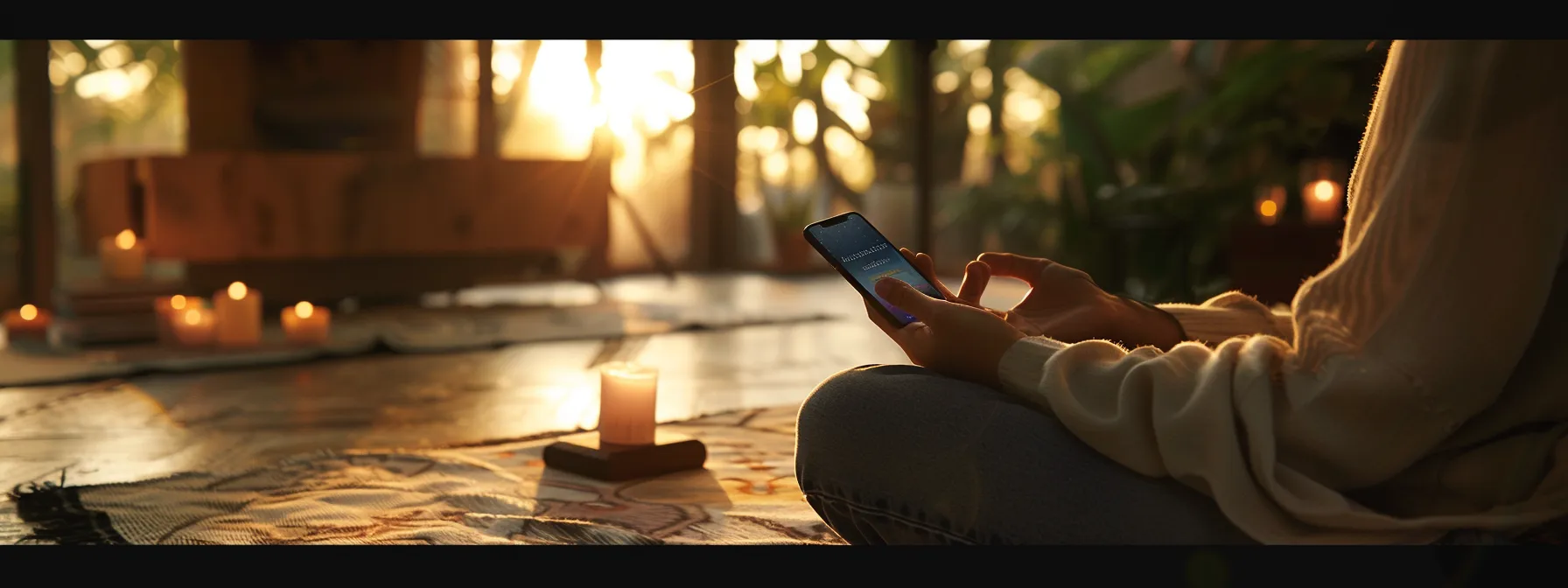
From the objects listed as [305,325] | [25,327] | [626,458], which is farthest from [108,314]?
[626,458]

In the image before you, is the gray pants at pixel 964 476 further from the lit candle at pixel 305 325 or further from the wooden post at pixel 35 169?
the wooden post at pixel 35 169

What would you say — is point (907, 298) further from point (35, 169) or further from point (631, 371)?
point (35, 169)

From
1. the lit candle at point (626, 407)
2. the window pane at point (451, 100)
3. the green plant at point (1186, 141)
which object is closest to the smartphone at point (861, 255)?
the lit candle at point (626, 407)

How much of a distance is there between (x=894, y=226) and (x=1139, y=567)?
488cm

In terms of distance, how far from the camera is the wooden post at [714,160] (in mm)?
5496

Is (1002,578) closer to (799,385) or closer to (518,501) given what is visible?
(518,501)

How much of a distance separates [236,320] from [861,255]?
7.04ft

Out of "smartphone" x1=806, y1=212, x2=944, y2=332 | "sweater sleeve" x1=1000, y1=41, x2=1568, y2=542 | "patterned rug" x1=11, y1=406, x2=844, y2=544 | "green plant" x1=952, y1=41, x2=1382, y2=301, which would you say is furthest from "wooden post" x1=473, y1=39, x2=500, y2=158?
"sweater sleeve" x1=1000, y1=41, x2=1568, y2=542

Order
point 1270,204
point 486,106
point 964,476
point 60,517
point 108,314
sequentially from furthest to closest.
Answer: point 486,106
point 1270,204
point 108,314
point 60,517
point 964,476

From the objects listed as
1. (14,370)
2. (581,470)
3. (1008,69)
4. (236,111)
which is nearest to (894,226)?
(1008,69)

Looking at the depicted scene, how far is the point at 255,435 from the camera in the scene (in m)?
1.84

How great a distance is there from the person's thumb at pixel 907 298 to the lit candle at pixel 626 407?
0.72 metres

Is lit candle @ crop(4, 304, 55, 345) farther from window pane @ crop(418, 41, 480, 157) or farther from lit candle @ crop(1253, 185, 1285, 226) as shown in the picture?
lit candle @ crop(1253, 185, 1285, 226)

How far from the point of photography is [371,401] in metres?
2.18
